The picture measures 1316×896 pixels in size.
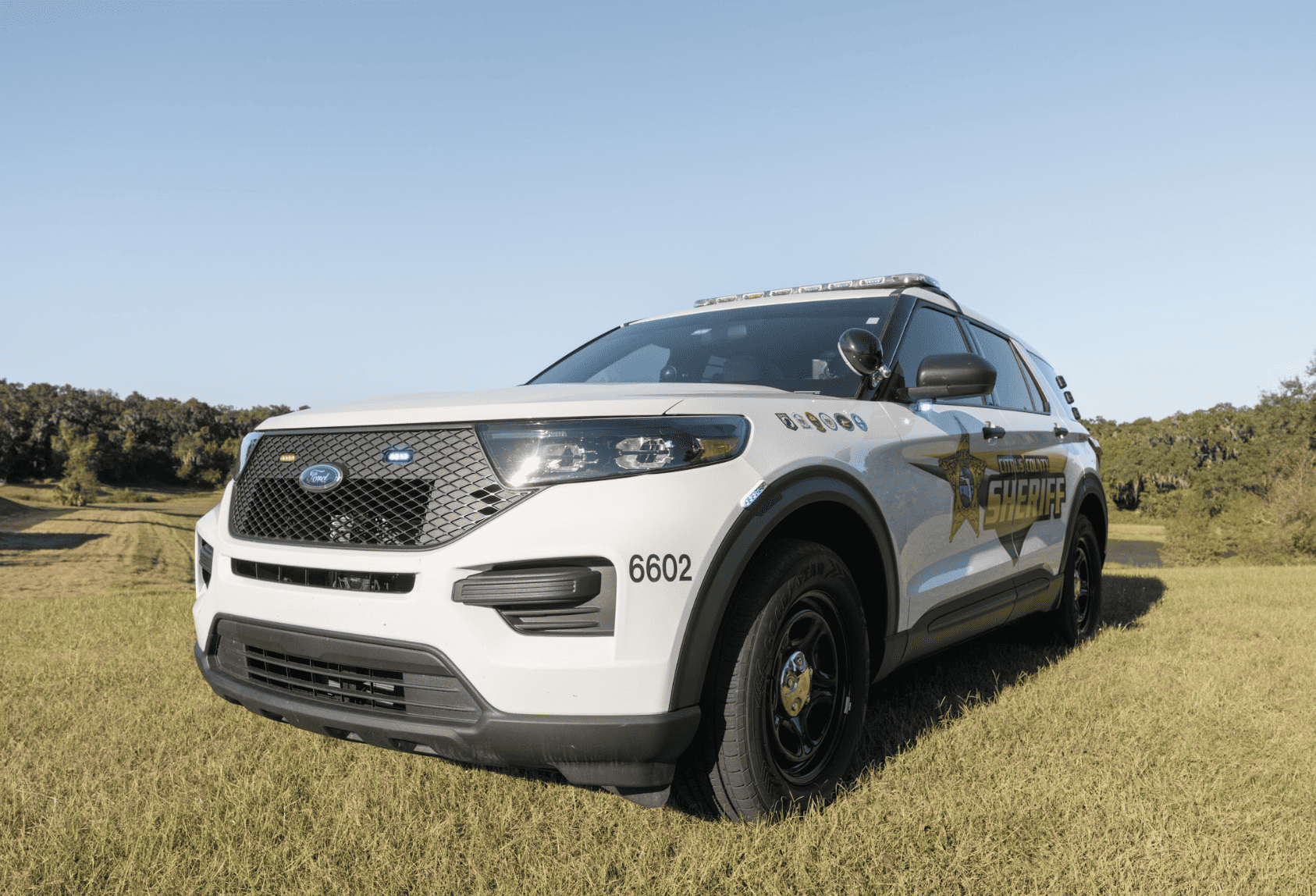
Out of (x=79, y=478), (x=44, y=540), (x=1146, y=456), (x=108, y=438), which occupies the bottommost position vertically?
(x=1146, y=456)

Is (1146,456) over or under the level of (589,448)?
under

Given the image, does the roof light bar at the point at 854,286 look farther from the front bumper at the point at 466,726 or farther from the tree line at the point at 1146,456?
the tree line at the point at 1146,456

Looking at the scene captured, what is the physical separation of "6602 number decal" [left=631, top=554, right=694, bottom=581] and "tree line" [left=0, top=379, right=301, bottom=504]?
98.8 meters

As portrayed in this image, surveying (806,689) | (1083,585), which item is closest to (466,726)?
(806,689)

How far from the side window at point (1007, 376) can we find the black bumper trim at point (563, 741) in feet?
9.47

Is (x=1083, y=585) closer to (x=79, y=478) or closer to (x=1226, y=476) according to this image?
(x=1226, y=476)

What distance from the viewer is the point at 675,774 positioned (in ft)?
7.95

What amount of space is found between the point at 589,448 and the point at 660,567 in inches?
14.1

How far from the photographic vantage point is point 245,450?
113 inches

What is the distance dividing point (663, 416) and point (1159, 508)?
91.2 metres

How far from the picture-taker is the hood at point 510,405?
Answer: 224cm

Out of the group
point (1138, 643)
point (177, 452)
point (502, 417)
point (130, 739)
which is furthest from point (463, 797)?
point (177, 452)

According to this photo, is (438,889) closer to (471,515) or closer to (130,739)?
(471,515)

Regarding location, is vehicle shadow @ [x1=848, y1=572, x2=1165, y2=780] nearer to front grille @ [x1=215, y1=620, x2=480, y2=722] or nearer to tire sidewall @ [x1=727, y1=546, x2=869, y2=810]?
tire sidewall @ [x1=727, y1=546, x2=869, y2=810]
